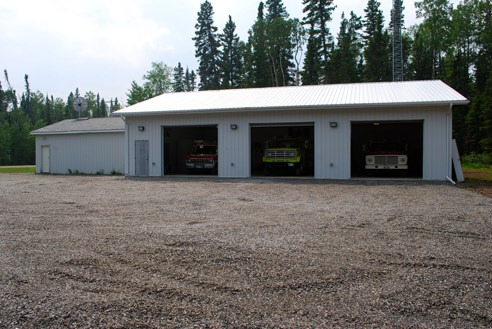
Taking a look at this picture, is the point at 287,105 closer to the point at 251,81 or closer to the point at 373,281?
the point at 373,281

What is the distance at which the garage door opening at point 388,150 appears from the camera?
62.1ft

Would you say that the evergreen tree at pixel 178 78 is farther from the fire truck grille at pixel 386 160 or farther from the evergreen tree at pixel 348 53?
the fire truck grille at pixel 386 160

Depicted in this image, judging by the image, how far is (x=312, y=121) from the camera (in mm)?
18125

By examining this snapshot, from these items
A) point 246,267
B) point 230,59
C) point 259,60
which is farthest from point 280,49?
point 246,267

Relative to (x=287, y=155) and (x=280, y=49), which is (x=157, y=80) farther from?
(x=287, y=155)

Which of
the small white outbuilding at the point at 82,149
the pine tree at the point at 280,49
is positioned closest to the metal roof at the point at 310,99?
the small white outbuilding at the point at 82,149

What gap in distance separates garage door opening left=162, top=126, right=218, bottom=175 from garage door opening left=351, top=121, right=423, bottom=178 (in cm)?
742

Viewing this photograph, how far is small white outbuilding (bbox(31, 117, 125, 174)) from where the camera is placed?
24.9 meters

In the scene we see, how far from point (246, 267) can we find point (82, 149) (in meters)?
23.3

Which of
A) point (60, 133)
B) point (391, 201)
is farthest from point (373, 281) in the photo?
point (60, 133)

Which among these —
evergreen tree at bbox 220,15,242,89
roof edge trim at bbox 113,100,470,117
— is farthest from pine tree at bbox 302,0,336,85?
roof edge trim at bbox 113,100,470,117

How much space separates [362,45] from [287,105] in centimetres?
3604

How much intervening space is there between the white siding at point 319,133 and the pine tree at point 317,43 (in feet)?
93.0

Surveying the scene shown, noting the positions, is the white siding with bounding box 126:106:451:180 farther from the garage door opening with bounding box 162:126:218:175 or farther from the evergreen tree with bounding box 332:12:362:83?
the evergreen tree with bounding box 332:12:362:83
